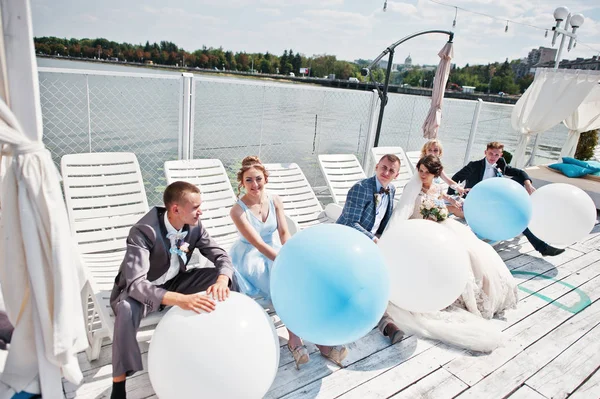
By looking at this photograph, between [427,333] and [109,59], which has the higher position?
[109,59]

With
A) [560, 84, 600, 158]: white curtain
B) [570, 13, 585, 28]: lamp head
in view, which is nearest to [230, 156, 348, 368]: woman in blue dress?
[560, 84, 600, 158]: white curtain

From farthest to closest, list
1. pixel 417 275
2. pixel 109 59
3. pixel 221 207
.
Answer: pixel 109 59, pixel 221 207, pixel 417 275

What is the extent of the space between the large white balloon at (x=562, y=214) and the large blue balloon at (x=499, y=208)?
54 cm

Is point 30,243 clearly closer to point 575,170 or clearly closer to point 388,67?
point 388,67

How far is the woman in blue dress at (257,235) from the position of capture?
8.82 feet

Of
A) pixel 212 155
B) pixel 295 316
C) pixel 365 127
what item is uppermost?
pixel 365 127

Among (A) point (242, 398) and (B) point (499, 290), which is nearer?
(A) point (242, 398)

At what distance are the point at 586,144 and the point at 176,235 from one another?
34.2 feet

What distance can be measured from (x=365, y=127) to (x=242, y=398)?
4.68m

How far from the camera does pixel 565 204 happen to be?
13.6 feet

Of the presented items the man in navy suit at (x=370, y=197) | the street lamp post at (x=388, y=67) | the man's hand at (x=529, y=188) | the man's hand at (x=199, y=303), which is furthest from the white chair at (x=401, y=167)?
the man's hand at (x=199, y=303)

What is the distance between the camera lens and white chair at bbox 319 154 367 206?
490 cm

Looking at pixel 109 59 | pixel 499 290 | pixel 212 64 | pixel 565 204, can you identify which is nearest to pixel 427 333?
pixel 499 290

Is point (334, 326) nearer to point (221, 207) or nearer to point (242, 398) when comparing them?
point (242, 398)
